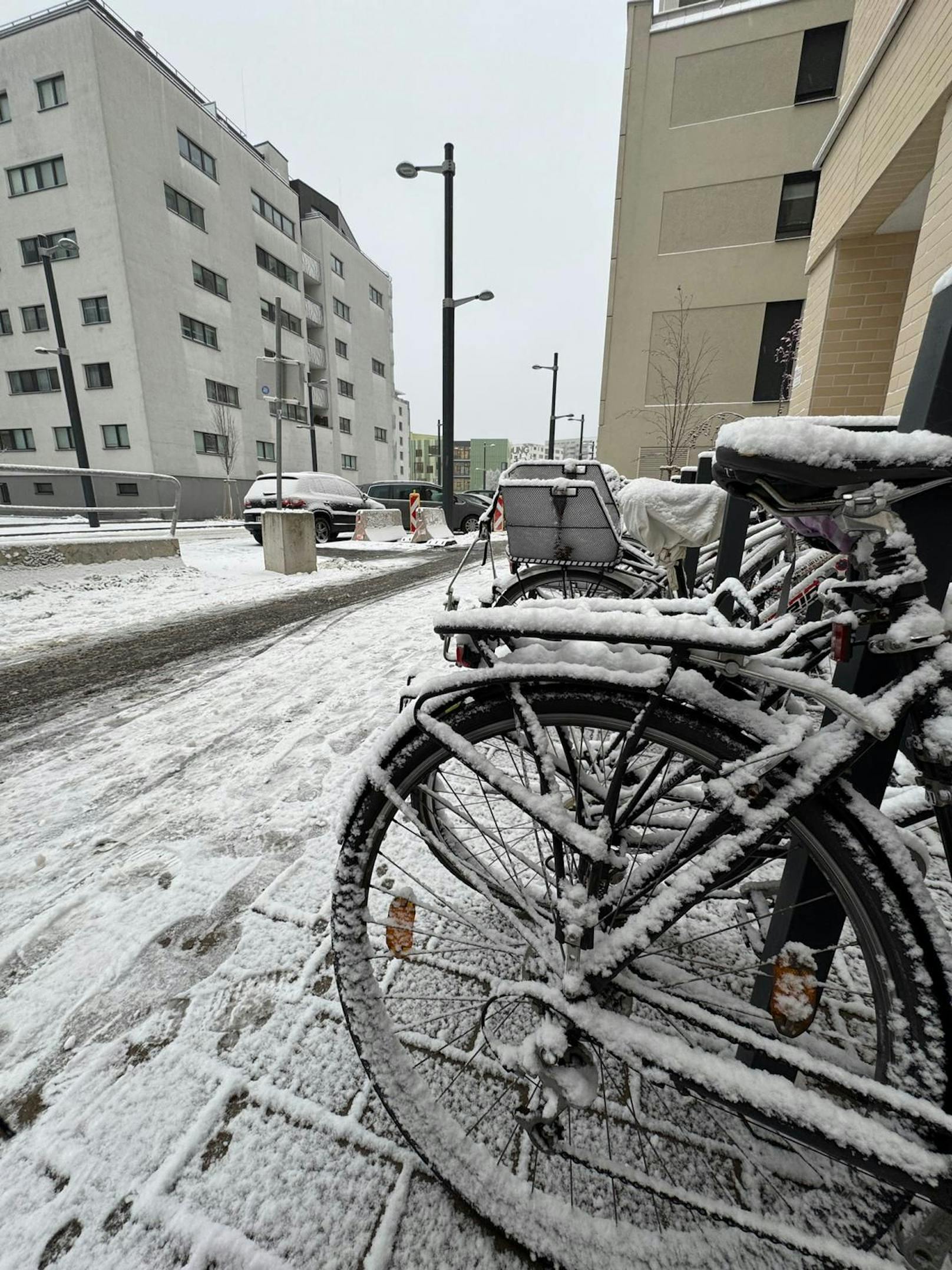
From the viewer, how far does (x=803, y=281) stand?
1491cm

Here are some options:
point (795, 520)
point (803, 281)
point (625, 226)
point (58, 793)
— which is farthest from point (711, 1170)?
point (625, 226)

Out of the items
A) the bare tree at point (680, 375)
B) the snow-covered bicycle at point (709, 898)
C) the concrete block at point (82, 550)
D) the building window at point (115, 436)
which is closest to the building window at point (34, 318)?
the building window at point (115, 436)

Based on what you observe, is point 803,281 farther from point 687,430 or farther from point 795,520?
point 795,520

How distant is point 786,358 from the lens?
14562 millimetres

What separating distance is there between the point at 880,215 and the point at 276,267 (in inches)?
1282

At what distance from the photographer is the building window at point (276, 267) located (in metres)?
28.3

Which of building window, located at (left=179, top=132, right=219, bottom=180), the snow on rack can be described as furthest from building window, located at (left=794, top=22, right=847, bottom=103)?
building window, located at (left=179, top=132, right=219, bottom=180)

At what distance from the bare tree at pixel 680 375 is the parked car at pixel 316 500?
897 cm

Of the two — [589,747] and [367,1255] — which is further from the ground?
[589,747]

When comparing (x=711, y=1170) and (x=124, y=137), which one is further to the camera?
(x=124, y=137)

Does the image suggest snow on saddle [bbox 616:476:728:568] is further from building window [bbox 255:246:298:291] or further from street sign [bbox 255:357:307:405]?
building window [bbox 255:246:298:291]

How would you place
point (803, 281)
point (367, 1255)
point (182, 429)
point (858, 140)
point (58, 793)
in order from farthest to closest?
point (182, 429)
point (803, 281)
point (858, 140)
point (58, 793)
point (367, 1255)

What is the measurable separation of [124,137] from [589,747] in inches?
1188

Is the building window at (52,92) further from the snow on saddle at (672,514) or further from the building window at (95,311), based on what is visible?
the snow on saddle at (672,514)
